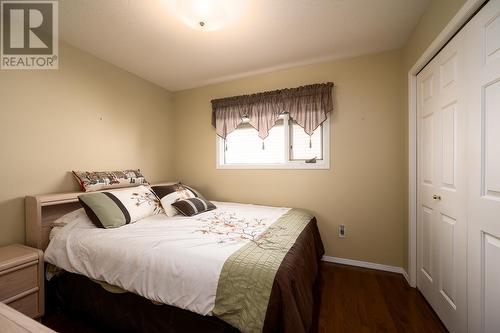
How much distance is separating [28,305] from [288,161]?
2692 mm

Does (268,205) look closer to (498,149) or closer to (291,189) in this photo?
(291,189)

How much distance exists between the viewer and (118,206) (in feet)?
6.34

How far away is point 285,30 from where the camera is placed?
1.98 meters

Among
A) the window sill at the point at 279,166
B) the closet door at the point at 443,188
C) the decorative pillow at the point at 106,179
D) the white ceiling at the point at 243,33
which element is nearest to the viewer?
the closet door at the point at 443,188

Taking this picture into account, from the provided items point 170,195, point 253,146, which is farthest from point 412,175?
point 170,195

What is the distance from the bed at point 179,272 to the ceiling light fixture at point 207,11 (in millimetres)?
1681

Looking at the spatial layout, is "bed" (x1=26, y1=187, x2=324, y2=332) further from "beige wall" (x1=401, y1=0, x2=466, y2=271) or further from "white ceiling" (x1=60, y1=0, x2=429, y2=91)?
"white ceiling" (x1=60, y1=0, x2=429, y2=91)

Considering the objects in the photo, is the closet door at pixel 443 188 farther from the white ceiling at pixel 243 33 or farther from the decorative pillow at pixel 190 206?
the decorative pillow at pixel 190 206

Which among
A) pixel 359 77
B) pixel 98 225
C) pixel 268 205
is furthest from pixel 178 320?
pixel 359 77

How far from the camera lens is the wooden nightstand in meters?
1.40

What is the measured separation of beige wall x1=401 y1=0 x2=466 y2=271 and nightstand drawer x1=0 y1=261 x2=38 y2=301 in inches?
130

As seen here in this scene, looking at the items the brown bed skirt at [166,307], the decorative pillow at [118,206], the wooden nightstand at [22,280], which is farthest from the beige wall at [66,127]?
the brown bed skirt at [166,307]

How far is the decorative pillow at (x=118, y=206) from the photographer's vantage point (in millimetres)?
1802

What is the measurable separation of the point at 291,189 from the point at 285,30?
1.78m
